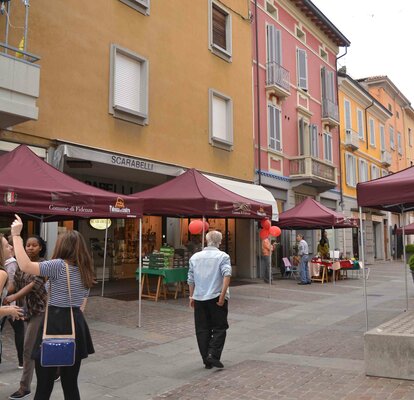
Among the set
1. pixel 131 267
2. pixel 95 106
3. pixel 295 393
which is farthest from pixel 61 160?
pixel 295 393

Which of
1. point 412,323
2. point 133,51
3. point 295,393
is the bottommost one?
point 295,393

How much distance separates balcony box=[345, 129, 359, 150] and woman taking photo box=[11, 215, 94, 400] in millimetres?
25807

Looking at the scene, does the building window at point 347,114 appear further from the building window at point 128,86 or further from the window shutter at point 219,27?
the building window at point 128,86

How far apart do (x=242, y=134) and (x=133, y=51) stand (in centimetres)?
587

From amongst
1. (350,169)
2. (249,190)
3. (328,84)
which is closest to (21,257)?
(249,190)

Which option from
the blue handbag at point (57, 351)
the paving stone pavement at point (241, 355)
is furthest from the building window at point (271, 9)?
the blue handbag at point (57, 351)

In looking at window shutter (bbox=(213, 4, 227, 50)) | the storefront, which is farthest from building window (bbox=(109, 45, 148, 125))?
window shutter (bbox=(213, 4, 227, 50))

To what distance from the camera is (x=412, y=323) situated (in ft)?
20.6

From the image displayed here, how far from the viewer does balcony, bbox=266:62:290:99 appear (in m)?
19.8

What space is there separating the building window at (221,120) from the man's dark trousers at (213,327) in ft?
34.7

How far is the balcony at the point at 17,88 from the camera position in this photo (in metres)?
9.04

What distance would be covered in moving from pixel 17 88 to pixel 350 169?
75.0ft

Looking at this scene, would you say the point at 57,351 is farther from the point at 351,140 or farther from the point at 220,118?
the point at 351,140

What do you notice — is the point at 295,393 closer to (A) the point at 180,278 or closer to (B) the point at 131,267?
(A) the point at 180,278
